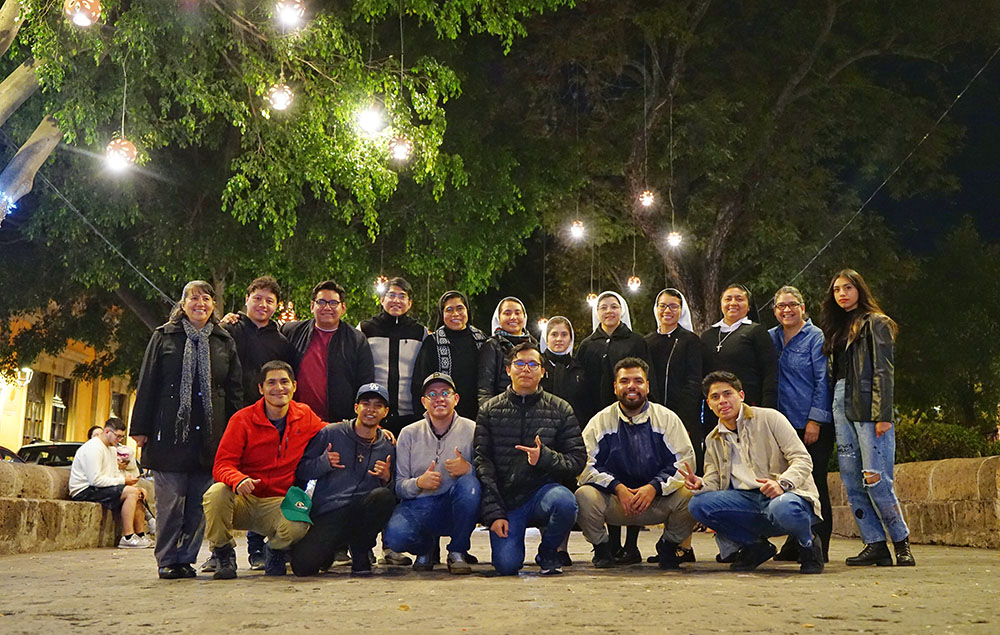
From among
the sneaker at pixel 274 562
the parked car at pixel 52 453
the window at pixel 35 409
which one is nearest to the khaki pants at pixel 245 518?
the sneaker at pixel 274 562

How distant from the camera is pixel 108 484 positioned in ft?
36.3

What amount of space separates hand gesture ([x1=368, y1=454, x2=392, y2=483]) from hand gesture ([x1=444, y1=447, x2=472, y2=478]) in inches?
15.8

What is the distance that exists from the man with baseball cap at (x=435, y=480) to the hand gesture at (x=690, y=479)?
4.66ft

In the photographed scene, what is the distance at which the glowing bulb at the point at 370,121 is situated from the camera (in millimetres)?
14469

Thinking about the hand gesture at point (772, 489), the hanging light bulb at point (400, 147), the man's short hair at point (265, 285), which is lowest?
the hand gesture at point (772, 489)

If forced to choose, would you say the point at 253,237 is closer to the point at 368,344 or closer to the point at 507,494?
the point at 368,344

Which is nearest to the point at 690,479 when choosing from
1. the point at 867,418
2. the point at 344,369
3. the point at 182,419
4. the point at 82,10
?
the point at 867,418

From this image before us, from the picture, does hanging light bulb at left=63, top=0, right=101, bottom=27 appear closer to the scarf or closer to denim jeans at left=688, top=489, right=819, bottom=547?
the scarf

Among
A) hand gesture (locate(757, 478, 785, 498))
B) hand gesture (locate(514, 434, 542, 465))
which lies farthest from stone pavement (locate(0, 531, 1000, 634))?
hand gesture (locate(514, 434, 542, 465))

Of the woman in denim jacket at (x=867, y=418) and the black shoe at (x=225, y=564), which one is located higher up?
the woman in denim jacket at (x=867, y=418)

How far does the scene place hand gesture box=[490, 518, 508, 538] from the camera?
6941 millimetres

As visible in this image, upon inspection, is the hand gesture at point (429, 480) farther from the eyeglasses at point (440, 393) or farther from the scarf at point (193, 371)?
the scarf at point (193, 371)

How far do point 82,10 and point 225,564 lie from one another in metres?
5.63

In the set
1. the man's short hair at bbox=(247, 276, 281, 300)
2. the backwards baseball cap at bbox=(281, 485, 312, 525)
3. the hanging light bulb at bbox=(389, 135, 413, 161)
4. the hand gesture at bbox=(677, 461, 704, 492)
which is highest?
the hanging light bulb at bbox=(389, 135, 413, 161)
